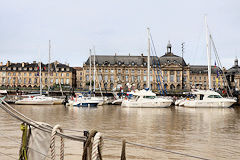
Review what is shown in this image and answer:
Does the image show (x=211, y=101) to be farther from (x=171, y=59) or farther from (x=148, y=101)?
(x=171, y=59)

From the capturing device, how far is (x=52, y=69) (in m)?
96.5

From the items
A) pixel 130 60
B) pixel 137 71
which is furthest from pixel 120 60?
pixel 137 71

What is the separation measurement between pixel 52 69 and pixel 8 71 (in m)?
17.3

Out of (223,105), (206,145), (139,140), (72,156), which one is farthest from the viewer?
(223,105)

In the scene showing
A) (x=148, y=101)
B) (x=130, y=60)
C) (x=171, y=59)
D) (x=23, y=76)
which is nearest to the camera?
(x=148, y=101)

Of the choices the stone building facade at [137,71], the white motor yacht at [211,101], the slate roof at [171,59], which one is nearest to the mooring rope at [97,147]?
the white motor yacht at [211,101]

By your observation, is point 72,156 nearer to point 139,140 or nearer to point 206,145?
point 139,140

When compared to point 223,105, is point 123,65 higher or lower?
higher

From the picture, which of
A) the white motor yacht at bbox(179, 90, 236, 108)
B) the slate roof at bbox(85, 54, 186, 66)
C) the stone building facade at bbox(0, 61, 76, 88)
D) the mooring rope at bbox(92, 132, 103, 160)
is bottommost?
the white motor yacht at bbox(179, 90, 236, 108)

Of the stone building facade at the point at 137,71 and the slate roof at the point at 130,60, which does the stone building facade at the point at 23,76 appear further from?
the slate roof at the point at 130,60

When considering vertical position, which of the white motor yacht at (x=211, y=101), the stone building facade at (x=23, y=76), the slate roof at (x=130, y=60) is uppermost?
the slate roof at (x=130, y=60)

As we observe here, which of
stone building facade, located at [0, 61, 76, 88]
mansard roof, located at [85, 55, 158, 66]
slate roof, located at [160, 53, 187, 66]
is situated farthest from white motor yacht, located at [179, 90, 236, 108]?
stone building facade, located at [0, 61, 76, 88]

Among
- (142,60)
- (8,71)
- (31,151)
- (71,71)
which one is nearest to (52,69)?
(71,71)

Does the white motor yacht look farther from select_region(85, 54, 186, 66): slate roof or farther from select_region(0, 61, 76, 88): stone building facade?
select_region(0, 61, 76, 88): stone building facade
